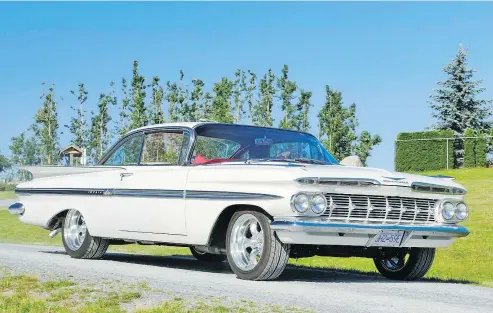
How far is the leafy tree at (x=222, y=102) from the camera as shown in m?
51.4

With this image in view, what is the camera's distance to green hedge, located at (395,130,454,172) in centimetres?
5191

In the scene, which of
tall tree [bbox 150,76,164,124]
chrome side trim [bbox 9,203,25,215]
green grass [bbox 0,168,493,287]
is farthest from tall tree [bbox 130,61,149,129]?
chrome side trim [bbox 9,203,25,215]

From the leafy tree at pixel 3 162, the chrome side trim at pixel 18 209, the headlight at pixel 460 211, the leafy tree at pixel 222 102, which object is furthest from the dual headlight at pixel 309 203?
the leafy tree at pixel 3 162

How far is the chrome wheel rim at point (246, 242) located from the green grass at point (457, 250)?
3.36 meters

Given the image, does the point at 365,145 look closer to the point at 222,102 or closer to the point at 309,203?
the point at 222,102

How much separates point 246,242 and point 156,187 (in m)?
1.70

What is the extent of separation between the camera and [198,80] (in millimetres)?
56562

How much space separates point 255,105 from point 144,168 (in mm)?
45784

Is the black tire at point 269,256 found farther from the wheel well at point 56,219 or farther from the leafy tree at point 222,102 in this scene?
the leafy tree at point 222,102

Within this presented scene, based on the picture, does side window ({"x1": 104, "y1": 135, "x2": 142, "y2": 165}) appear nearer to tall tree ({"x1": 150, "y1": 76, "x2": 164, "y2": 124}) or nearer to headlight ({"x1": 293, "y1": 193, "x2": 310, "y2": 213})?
headlight ({"x1": 293, "y1": 193, "x2": 310, "y2": 213})

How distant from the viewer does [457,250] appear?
64.1 feet

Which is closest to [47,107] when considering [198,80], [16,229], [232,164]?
[198,80]

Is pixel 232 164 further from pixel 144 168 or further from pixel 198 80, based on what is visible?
pixel 198 80

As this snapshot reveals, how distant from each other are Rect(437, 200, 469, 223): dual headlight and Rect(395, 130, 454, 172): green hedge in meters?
43.0
